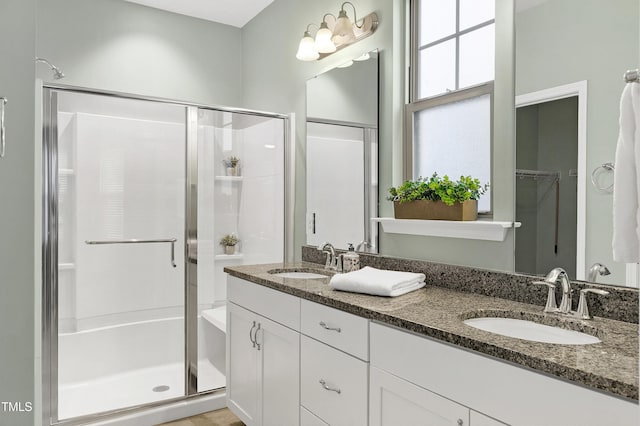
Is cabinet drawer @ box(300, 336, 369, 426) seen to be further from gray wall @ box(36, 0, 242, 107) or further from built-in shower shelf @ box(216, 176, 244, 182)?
gray wall @ box(36, 0, 242, 107)

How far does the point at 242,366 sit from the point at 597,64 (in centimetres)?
199

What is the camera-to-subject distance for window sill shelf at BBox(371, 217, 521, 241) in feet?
5.59

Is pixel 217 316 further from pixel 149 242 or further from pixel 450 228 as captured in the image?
pixel 450 228

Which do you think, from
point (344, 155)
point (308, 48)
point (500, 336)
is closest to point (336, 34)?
point (308, 48)

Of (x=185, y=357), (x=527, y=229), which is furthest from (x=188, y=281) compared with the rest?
(x=527, y=229)

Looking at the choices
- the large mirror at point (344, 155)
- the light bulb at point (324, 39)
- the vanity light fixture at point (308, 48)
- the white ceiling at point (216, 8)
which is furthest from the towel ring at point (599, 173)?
the white ceiling at point (216, 8)

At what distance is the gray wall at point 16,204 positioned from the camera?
134 centimetres

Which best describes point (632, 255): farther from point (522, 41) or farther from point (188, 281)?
point (188, 281)

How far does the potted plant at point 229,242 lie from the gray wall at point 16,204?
1.43 meters

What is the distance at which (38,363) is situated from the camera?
2.23 m

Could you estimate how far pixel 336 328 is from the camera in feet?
5.22

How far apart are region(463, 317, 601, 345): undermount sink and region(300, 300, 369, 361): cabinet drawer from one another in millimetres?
334

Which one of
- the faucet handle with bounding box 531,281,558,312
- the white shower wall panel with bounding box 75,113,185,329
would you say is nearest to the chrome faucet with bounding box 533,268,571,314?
the faucet handle with bounding box 531,281,558,312

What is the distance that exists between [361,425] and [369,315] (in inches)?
14.6
